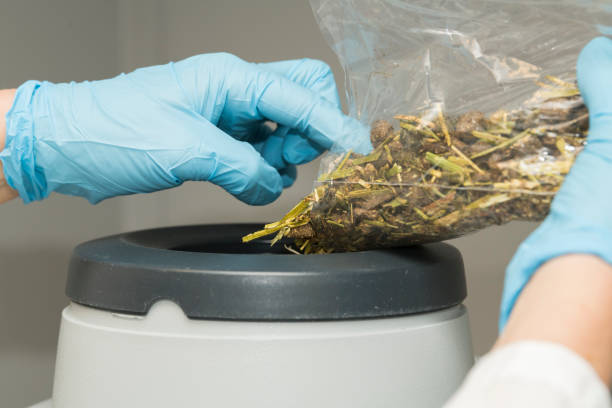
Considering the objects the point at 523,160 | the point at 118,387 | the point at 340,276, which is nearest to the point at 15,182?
the point at 118,387

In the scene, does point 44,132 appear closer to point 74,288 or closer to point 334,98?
point 74,288

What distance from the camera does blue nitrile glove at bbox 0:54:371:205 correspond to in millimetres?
633

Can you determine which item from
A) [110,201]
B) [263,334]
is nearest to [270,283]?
[263,334]

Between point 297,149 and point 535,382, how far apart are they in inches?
19.4

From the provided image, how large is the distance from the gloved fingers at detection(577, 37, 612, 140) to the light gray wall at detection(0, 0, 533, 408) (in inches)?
20.6

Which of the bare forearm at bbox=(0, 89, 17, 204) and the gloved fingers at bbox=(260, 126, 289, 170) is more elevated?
the bare forearm at bbox=(0, 89, 17, 204)

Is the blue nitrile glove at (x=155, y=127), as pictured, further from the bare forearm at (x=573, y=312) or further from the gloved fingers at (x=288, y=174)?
the bare forearm at (x=573, y=312)

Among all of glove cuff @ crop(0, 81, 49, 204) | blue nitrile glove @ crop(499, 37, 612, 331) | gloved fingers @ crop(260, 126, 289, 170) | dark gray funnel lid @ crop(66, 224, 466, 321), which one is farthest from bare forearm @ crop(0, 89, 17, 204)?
blue nitrile glove @ crop(499, 37, 612, 331)

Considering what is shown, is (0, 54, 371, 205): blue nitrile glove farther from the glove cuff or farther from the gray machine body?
the gray machine body

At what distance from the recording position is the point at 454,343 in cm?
53

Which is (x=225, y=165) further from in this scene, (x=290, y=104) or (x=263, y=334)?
(x=263, y=334)

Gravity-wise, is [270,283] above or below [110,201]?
above

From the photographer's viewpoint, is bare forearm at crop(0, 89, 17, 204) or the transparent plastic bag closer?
the transparent plastic bag

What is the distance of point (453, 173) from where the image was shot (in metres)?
0.44
